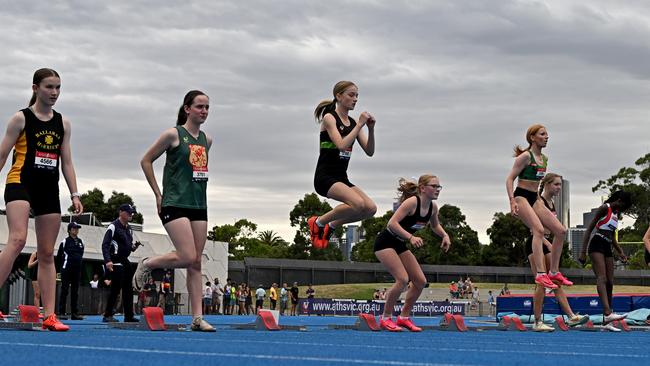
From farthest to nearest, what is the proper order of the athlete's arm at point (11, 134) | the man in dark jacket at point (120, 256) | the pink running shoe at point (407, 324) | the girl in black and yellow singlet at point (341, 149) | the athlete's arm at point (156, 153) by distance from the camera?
the man in dark jacket at point (120, 256), the pink running shoe at point (407, 324), the girl in black and yellow singlet at point (341, 149), the athlete's arm at point (156, 153), the athlete's arm at point (11, 134)

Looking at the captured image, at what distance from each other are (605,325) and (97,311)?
19161 millimetres

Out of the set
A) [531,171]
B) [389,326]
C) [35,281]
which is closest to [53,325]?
[389,326]

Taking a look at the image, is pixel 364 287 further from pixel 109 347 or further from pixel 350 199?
pixel 109 347

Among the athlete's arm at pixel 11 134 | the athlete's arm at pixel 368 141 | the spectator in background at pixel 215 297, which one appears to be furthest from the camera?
the spectator in background at pixel 215 297

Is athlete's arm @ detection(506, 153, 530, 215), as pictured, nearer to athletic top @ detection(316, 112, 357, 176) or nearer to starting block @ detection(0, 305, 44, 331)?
athletic top @ detection(316, 112, 357, 176)

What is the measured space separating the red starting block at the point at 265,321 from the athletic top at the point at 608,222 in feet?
18.4

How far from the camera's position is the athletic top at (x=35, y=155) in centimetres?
838

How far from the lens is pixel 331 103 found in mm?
11422

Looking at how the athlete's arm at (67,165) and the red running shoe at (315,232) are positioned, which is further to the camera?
the red running shoe at (315,232)

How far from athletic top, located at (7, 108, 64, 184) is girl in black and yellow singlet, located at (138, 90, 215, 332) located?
43.2 inches

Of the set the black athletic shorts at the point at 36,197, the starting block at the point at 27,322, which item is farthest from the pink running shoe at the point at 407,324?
the black athletic shorts at the point at 36,197

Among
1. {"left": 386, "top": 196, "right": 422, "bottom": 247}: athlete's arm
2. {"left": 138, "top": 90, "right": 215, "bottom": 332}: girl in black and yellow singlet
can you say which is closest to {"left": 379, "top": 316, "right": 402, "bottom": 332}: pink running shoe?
{"left": 386, "top": 196, "right": 422, "bottom": 247}: athlete's arm

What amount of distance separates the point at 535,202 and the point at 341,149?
3028 millimetres

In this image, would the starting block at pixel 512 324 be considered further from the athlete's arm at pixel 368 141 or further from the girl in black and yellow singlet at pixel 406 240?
the athlete's arm at pixel 368 141
